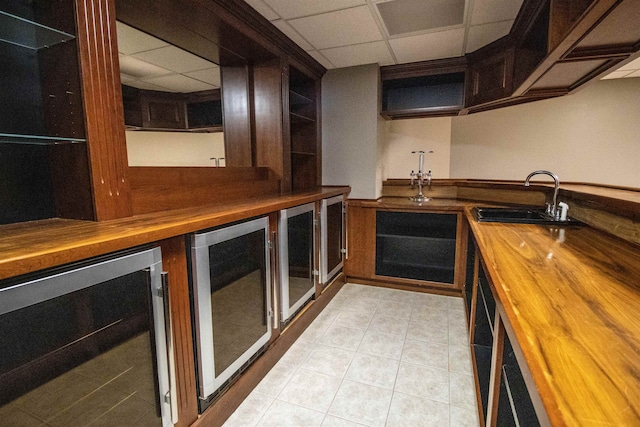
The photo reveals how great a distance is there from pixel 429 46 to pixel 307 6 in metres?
1.21

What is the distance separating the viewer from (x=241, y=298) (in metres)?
1.63

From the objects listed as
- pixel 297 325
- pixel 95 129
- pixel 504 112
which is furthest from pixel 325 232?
pixel 504 112

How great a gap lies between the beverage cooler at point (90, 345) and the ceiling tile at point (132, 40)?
1.07 metres

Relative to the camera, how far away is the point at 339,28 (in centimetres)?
230

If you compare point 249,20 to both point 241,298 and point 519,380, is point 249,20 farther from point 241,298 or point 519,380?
point 519,380

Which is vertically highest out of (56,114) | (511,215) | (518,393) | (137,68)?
(137,68)

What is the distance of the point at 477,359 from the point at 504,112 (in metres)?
3.05

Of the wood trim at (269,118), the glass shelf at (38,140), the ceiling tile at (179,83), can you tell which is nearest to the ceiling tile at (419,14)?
the wood trim at (269,118)

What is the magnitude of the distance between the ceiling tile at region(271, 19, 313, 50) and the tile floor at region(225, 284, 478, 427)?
7.36 ft

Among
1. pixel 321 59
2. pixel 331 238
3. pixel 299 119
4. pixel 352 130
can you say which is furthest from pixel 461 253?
pixel 321 59

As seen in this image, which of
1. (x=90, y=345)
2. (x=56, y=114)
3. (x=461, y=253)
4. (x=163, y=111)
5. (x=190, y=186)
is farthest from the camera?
(x=461, y=253)

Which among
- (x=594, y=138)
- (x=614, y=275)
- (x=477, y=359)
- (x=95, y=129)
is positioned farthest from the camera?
(x=594, y=138)

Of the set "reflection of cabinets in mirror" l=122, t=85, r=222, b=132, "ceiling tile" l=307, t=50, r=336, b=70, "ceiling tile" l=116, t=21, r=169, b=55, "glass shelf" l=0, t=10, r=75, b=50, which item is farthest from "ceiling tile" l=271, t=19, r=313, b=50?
"glass shelf" l=0, t=10, r=75, b=50

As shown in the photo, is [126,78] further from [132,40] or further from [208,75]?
[208,75]
